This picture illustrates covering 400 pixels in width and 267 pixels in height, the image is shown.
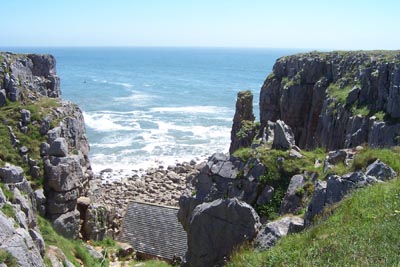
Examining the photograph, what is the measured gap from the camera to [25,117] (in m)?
30.7

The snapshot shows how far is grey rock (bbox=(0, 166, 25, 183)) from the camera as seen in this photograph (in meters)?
24.3

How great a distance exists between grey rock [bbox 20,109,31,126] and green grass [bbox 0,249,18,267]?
1741cm

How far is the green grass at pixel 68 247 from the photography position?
23.6m

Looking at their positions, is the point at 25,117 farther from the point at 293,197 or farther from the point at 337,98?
the point at 337,98

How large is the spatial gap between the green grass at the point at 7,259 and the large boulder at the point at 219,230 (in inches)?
227

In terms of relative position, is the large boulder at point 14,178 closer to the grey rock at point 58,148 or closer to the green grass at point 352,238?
the grey rock at point 58,148

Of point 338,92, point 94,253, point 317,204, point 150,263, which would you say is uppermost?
point 338,92

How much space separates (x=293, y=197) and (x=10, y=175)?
49.5 feet

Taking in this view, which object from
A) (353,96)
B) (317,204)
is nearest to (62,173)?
(317,204)

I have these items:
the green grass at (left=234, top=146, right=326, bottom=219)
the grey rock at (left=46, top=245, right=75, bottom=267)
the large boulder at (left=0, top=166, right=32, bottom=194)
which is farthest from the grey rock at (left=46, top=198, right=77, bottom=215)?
the green grass at (left=234, top=146, right=326, bottom=219)

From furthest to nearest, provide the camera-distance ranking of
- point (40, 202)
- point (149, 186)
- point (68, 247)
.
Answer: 1. point (149, 186)
2. point (40, 202)
3. point (68, 247)

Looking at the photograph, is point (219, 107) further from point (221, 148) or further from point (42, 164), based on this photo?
point (42, 164)

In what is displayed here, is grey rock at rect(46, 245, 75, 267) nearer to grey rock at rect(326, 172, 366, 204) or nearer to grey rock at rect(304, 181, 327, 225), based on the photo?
grey rock at rect(304, 181, 327, 225)

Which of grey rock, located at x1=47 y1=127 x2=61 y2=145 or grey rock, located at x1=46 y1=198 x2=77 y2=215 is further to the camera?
grey rock, located at x1=47 y1=127 x2=61 y2=145
